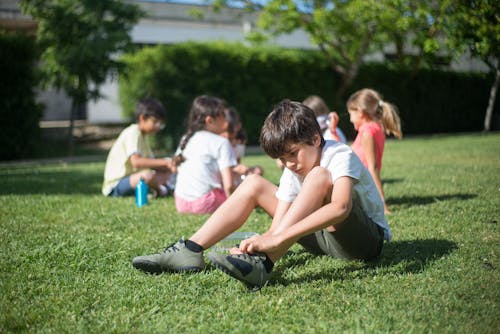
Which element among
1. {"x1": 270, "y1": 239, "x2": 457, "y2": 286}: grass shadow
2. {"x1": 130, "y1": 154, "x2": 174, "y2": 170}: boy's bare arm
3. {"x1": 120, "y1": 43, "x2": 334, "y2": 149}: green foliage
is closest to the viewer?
{"x1": 270, "y1": 239, "x2": 457, "y2": 286}: grass shadow

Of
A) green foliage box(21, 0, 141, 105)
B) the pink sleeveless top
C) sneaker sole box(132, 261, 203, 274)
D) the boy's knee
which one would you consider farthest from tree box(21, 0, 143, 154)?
the boy's knee

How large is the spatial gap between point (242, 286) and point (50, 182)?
5758 mm

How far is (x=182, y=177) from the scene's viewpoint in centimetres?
555

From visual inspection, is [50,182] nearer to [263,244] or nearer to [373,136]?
[373,136]

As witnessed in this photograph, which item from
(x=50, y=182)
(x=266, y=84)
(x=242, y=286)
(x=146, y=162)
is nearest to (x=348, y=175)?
(x=242, y=286)

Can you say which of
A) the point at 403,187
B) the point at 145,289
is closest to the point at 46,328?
the point at 145,289

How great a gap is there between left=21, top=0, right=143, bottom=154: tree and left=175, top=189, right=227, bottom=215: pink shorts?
794cm

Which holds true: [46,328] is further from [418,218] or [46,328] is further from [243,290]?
[418,218]

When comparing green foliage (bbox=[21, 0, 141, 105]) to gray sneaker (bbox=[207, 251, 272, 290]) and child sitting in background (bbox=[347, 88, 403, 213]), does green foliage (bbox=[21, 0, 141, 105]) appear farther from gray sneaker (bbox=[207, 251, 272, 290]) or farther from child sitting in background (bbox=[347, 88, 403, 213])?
gray sneaker (bbox=[207, 251, 272, 290])

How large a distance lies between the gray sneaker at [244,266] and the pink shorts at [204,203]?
243cm

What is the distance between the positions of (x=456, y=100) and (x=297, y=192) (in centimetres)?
2110

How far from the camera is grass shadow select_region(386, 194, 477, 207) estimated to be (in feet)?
18.7

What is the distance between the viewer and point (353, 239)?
3.23 metres

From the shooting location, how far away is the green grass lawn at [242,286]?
101 inches
